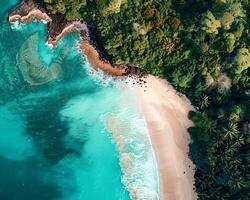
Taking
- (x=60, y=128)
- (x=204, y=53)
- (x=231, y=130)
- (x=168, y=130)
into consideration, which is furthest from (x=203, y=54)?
(x=60, y=128)

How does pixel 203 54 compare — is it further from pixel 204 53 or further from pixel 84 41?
pixel 84 41

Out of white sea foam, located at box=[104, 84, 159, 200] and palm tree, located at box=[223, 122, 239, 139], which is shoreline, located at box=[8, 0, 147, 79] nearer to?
white sea foam, located at box=[104, 84, 159, 200]

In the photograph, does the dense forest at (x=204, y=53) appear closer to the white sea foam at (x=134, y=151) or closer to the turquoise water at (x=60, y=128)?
the turquoise water at (x=60, y=128)

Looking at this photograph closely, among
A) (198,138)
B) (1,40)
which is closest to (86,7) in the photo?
(1,40)

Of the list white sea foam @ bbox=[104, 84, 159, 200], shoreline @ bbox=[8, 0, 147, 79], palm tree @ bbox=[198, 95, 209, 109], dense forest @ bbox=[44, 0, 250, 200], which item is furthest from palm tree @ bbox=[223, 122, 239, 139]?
shoreline @ bbox=[8, 0, 147, 79]

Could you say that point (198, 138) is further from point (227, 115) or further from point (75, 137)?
point (75, 137)
